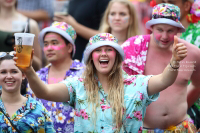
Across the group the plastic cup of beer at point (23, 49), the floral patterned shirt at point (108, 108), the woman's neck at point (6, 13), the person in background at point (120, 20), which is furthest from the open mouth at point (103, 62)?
the woman's neck at point (6, 13)

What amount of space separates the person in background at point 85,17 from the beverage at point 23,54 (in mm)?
2556

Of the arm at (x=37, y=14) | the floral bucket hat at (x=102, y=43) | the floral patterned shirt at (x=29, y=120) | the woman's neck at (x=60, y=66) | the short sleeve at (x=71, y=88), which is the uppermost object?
the arm at (x=37, y=14)

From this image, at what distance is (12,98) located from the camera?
383 cm

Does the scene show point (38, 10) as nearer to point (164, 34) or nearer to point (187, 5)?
point (187, 5)

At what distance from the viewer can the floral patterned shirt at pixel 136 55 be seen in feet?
14.1

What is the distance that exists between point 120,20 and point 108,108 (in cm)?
210

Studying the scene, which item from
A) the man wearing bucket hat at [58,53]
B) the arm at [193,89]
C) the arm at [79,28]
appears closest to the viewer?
the arm at [193,89]

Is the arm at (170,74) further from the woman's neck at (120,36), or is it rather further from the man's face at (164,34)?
the woman's neck at (120,36)

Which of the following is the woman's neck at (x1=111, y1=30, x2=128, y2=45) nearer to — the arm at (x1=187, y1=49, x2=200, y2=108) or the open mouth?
the arm at (x1=187, y1=49, x2=200, y2=108)

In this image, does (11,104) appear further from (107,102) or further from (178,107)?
(178,107)

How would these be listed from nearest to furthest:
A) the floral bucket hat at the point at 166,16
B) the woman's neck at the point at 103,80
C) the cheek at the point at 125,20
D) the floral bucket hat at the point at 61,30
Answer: the woman's neck at the point at 103,80
the floral bucket hat at the point at 166,16
the floral bucket hat at the point at 61,30
the cheek at the point at 125,20

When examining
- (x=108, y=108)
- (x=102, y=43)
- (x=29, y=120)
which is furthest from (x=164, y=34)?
(x=29, y=120)

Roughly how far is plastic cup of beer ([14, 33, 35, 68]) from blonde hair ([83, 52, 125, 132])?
2.68ft

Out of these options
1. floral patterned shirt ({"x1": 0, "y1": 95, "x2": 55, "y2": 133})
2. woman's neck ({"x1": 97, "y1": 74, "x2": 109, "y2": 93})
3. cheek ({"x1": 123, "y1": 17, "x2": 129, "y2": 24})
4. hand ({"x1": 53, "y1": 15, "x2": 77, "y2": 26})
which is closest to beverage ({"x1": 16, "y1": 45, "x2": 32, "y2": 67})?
floral patterned shirt ({"x1": 0, "y1": 95, "x2": 55, "y2": 133})
